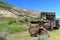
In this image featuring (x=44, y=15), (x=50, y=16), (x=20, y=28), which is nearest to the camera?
(x=20, y=28)

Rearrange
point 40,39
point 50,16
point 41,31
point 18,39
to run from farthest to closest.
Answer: point 50,16 < point 41,31 < point 18,39 < point 40,39

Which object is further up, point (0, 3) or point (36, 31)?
point (0, 3)

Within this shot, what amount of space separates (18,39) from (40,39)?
3307 millimetres

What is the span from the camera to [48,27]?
84.1 feet

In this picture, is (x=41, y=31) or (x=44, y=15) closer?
(x=41, y=31)

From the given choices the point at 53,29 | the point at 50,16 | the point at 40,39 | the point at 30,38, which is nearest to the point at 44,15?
the point at 50,16

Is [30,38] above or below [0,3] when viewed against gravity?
below

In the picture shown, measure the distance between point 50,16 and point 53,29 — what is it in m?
13.2

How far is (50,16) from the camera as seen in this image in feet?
129

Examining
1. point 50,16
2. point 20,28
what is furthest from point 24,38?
point 50,16

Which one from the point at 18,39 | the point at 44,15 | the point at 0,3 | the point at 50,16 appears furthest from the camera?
the point at 0,3

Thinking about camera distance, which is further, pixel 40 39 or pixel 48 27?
pixel 48 27

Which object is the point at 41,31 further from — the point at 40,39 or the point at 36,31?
the point at 40,39

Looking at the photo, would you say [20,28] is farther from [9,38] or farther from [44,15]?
[44,15]
